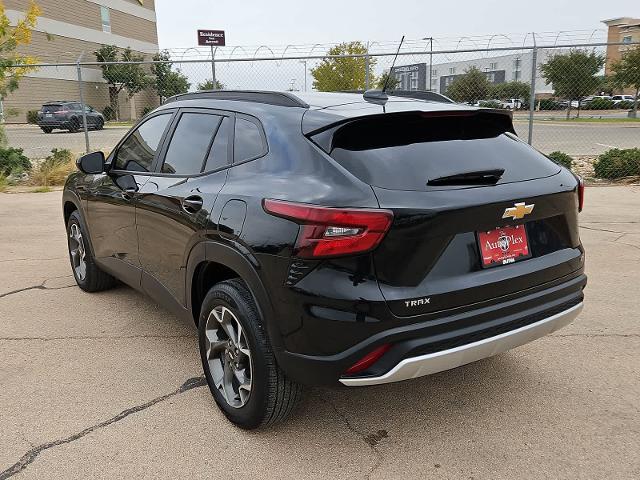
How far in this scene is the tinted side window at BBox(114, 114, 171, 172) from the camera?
3.93 meters

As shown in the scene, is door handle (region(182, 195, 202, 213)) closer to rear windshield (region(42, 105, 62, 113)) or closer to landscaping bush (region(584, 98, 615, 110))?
rear windshield (region(42, 105, 62, 113))

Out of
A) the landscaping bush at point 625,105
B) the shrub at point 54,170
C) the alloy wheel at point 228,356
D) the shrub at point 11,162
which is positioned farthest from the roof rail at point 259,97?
the landscaping bush at point 625,105

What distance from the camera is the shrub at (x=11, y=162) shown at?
488 inches

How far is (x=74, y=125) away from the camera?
25234mm

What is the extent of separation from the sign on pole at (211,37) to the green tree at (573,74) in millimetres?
12810

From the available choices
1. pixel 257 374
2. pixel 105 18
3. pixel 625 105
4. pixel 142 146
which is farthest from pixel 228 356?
pixel 105 18

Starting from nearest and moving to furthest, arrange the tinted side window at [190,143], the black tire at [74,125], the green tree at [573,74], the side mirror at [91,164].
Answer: the tinted side window at [190,143] < the side mirror at [91,164] < the green tree at [573,74] < the black tire at [74,125]

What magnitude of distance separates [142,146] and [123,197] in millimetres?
394

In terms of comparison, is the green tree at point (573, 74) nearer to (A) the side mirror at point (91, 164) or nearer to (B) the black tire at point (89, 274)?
(B) the black tire at point (89, 274)

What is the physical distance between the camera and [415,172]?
259cm

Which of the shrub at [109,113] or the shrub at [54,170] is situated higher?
the shrub at [109,113]

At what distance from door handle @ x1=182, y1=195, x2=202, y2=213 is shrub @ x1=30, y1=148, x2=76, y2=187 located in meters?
10.0

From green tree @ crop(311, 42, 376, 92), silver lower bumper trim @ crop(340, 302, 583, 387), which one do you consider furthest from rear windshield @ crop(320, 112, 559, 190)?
green tree @ crop(311, 42, 376, 92)

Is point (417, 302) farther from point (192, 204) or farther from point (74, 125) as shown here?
point (74, 125)
